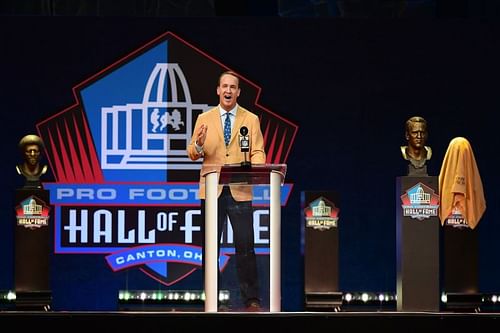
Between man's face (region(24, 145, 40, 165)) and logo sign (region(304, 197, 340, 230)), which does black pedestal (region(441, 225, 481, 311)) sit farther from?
man's face (region(24, 145, 40, 165))

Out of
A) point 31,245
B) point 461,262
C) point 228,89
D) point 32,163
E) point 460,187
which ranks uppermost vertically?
point 228,89

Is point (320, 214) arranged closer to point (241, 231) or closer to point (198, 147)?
point (198, 147)

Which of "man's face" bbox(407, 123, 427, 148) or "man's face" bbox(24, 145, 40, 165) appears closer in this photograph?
"man's face" bbox(407, 123, 427, 148)

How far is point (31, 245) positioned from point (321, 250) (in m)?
2.05

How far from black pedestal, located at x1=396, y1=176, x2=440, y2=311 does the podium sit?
4.16ft

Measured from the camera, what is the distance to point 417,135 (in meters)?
7.37

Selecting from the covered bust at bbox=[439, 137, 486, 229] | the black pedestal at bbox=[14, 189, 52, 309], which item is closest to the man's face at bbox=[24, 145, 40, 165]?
the black pedestal at bbox=[14, 189, 52, 309]

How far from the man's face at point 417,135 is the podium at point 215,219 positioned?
5.04ft

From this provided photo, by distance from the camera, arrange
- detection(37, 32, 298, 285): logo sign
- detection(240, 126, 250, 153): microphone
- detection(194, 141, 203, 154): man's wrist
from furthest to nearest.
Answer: detection(37, 32, 298, 285): logo sign < detection(194, 141, 203, 154): man's wrist < detection(240, 126, 250, 153): microphone

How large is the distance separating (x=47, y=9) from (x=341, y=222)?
3.12m

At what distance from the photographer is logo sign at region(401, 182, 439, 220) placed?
7.04 metres

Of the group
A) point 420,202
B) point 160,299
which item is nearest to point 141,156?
point 160,299

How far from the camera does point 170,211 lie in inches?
347

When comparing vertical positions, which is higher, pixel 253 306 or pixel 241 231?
pixel 241 231
